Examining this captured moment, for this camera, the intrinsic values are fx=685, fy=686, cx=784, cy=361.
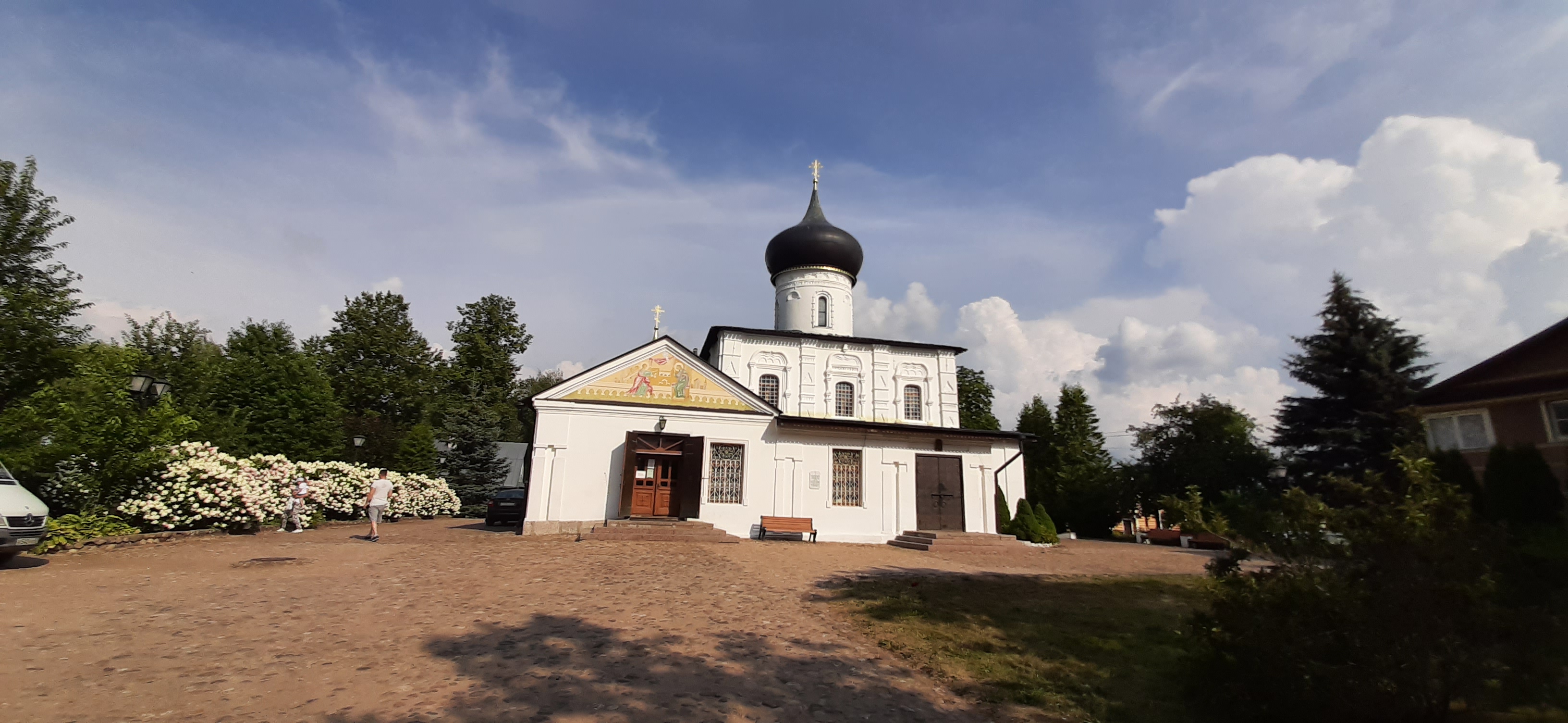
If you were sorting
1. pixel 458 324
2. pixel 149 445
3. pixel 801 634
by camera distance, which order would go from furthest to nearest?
pixel 458 324, pixel 149 445, pixel 801 634

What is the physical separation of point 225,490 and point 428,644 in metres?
11.6

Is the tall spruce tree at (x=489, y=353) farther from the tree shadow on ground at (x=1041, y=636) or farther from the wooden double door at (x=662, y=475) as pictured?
the tree shadow on ground at (x=1041, y=636)

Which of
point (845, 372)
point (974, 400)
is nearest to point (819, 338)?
point (845, 372)

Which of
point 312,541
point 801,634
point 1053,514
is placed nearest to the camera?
point 801,634

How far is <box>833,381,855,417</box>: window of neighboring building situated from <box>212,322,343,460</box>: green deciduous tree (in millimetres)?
18289

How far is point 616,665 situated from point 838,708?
84.5 inches

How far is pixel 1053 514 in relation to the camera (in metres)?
37.8

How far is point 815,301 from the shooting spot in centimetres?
2866

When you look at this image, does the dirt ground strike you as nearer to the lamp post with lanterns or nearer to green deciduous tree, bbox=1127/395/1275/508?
the lamp post with lanterns

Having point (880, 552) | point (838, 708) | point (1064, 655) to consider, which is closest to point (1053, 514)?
point (880, 552)

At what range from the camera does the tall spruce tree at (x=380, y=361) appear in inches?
1606

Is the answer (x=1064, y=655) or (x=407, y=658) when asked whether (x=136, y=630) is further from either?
(x=1064, y=655)

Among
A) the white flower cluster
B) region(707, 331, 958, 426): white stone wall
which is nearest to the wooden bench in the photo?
region(707, 331, 958, 426): white stone wall

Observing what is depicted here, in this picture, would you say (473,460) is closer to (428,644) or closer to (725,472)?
(725,472)
